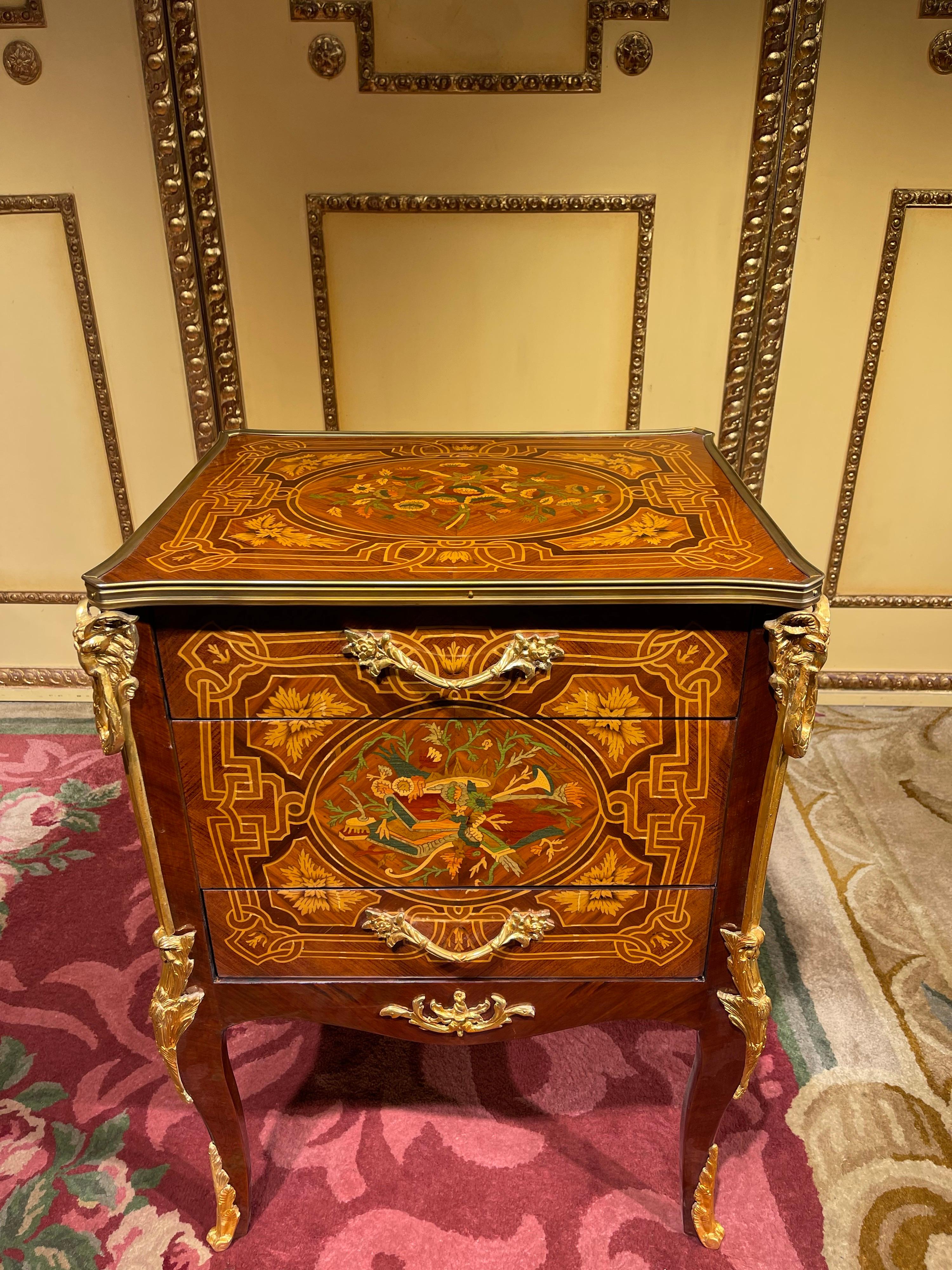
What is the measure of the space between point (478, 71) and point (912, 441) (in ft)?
3.98

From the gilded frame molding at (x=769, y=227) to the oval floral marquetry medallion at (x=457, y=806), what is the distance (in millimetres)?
1268

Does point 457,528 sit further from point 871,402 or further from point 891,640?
point 891,640

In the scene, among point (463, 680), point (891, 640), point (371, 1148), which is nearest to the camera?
point (463, 680)

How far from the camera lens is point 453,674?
802 mm

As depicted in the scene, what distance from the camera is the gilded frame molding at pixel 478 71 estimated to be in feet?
4.88

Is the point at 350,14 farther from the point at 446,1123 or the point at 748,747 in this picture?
the point at 446,1123

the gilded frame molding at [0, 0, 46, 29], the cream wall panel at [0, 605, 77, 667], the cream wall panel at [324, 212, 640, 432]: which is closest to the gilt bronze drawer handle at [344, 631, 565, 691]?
the cream wall panel at [324, 212, 640, 432]

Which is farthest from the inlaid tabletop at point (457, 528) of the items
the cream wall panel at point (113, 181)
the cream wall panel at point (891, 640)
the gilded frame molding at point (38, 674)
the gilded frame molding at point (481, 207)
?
the gilded frame molding at point (38, 674)

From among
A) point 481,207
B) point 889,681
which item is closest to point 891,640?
point 889,681

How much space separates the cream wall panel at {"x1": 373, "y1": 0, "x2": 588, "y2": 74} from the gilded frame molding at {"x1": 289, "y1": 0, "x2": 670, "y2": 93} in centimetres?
1

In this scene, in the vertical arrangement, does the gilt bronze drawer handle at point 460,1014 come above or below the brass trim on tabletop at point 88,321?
below

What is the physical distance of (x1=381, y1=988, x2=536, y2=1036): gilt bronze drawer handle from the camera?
3.13 ft

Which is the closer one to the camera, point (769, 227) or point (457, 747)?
point (457, 747)

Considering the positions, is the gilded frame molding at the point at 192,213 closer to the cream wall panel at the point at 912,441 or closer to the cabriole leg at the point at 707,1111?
the cream wall panel at the point at 912,441
